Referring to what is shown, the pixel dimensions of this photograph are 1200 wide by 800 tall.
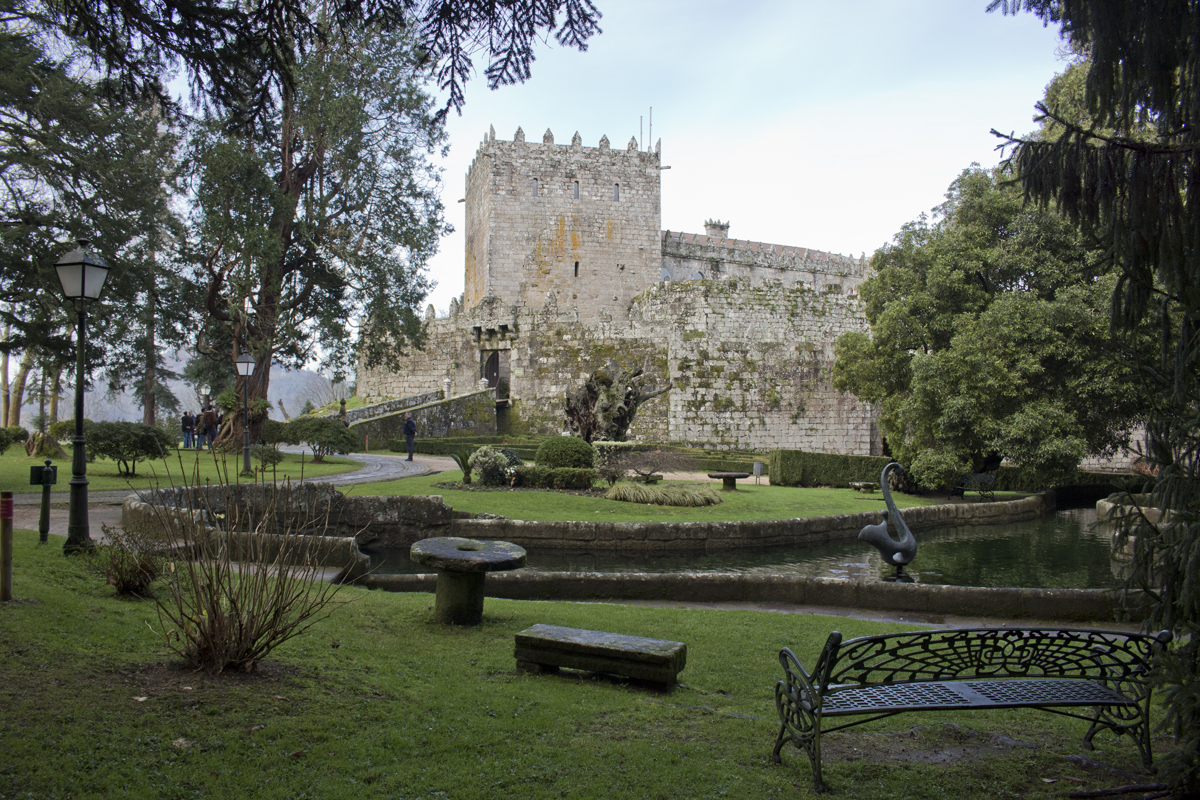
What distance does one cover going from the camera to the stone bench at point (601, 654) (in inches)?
166

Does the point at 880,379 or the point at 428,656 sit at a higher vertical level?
the point at 880,379

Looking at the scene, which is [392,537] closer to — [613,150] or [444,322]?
[444,322]

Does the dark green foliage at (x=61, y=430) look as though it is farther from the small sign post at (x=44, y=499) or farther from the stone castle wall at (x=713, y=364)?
the small sign post at (x=44, y=499)

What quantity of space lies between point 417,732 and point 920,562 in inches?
345

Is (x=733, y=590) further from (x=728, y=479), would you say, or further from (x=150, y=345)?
(x=150, y=345)

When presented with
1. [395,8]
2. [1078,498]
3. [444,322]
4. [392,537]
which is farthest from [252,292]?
[1078,498]

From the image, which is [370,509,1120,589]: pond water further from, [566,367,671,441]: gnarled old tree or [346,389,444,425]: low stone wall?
[346,389,444,425]: low stone wall

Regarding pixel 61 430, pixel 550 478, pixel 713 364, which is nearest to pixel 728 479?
pixel 550 478

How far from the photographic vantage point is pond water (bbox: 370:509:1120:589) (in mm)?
9211

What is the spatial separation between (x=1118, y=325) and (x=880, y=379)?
1576 centimetres

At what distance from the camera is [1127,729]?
3.11 meters

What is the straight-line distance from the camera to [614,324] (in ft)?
74.4

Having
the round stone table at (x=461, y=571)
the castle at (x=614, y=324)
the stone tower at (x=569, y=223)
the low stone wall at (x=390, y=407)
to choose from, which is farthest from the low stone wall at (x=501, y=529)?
the stone tower at (x=569, y=223)

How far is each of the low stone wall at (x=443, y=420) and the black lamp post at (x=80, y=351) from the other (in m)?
17.6
